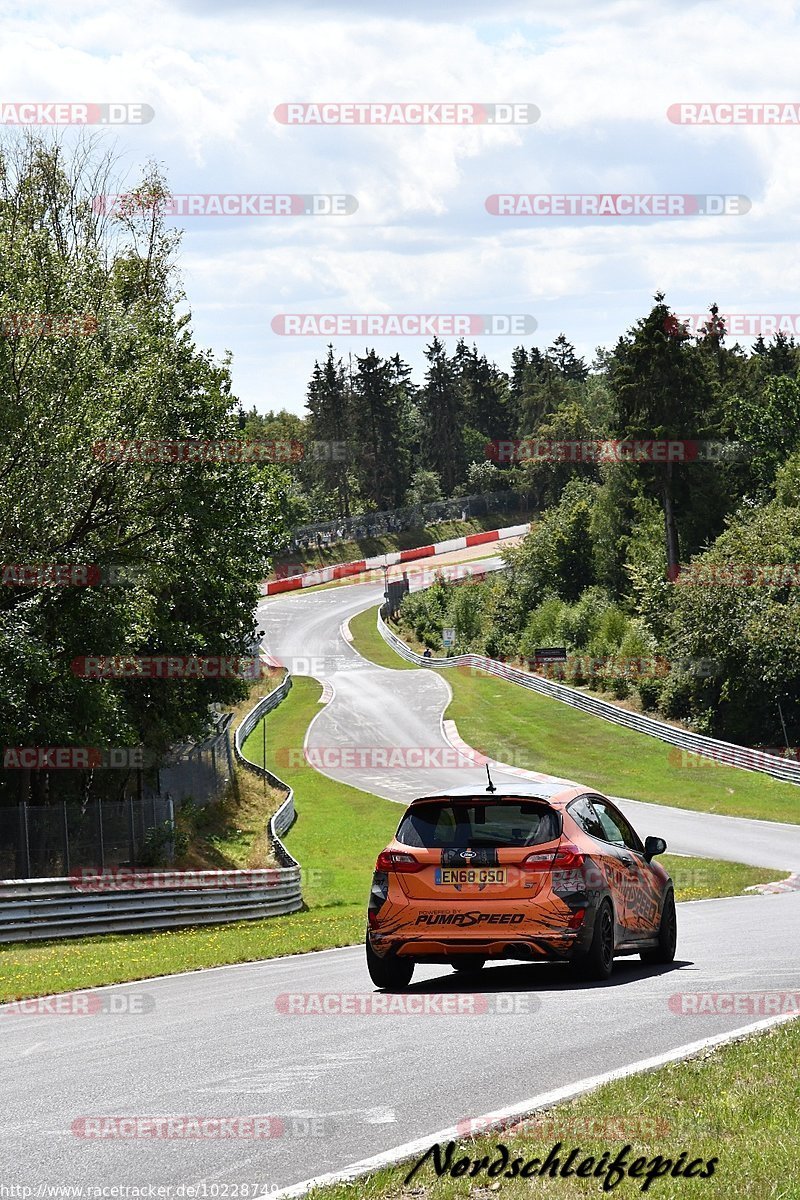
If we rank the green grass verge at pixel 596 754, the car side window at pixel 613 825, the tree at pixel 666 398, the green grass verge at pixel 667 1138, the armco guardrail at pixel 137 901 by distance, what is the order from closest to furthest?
the green grass verge at pixel 667 1138 < the car side window at pixel 613 825 < the armco guardrail at pixel 137 901 < the green grass verge at pixel 596 754 < the tree at pixel 666 398

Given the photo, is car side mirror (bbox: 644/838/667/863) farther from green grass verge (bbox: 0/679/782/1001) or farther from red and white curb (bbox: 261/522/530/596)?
red and white curb (bbox: 261/522/530/596)

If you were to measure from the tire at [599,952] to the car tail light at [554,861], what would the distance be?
0.47 metres

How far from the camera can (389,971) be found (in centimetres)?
1193

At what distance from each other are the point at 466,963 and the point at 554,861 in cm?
214

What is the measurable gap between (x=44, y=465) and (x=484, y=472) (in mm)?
124223

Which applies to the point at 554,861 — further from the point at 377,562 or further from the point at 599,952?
the point at 377,562

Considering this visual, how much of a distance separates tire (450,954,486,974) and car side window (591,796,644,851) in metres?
1.63

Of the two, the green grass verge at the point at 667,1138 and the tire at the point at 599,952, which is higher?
the green grass verge at the point at 667,1138

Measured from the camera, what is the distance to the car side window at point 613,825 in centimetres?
1293

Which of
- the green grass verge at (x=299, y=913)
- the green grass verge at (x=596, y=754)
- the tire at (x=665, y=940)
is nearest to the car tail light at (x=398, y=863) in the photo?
the tire at (x=665, y=940)

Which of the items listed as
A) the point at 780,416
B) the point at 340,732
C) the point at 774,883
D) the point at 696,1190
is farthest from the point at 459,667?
the point at 696,1190

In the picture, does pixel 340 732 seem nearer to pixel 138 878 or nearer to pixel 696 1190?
pixel 138 878

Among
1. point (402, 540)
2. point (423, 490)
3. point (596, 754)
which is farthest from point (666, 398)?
point (423, 490)

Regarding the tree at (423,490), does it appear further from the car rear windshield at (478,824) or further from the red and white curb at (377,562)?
the car rear windshield at (478,824)
